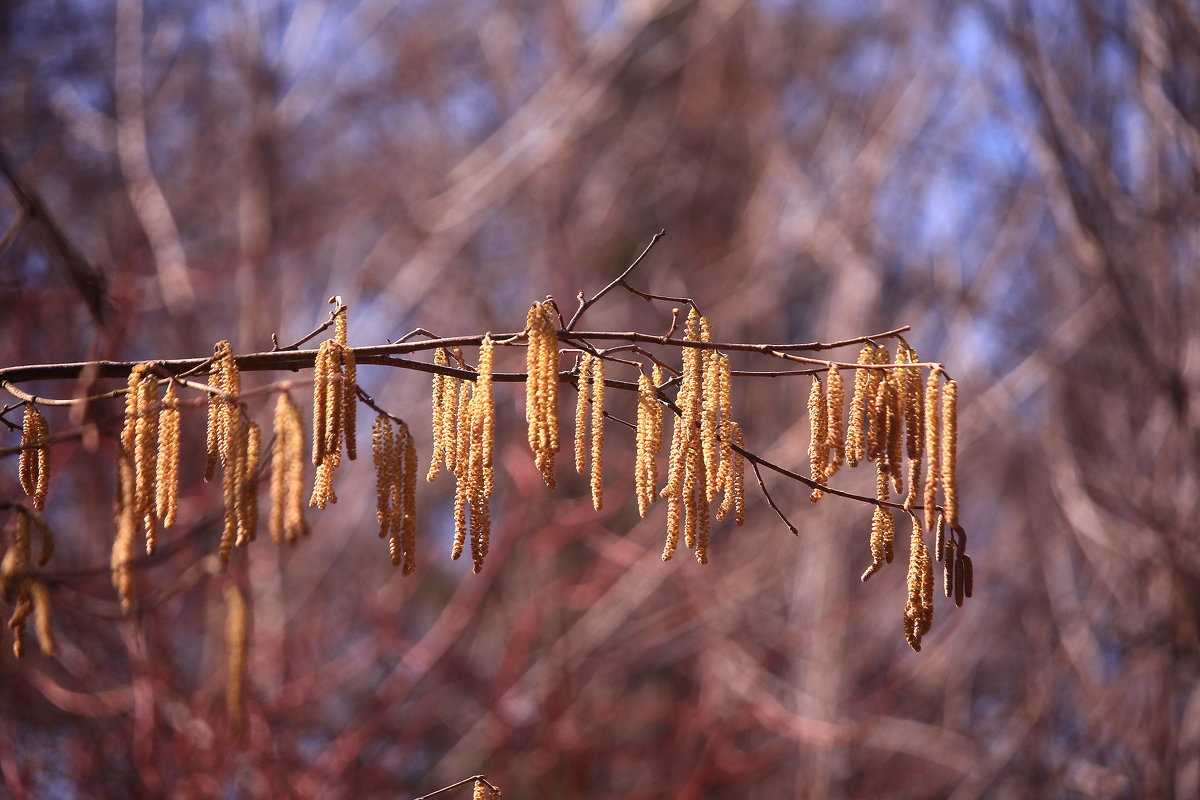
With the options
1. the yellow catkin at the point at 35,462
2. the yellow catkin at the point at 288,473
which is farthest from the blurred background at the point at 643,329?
the yellow catkin at the point at 288,473

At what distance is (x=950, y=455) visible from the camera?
1.46 meters

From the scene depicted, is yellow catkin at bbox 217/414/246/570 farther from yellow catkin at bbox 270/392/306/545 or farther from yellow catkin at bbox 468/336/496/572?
yellow catkin at bbox 468/336/496/572

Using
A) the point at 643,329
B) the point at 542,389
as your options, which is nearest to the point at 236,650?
the point at 542,389

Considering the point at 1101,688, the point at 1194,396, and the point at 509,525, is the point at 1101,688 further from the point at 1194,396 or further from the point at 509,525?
the point at 509,525

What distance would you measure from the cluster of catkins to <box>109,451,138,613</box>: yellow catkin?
85 cm

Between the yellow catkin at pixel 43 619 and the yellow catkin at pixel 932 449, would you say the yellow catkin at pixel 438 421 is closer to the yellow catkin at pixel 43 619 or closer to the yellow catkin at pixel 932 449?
the yellow catkin at pixel 43 619

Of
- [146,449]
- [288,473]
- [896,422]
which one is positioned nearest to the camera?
[288,473]

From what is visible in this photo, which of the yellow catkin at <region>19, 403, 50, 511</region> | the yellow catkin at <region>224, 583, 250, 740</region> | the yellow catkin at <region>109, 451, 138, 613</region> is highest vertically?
the yellow catkin at <region>19, 403, 50, 511</region>

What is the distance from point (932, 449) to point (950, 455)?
0.03 meters

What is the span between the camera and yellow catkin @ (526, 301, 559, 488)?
4.81 feet

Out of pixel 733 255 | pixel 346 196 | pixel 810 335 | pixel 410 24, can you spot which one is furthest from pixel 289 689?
pixel 410 24

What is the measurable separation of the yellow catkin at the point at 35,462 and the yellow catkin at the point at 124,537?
0.41 m

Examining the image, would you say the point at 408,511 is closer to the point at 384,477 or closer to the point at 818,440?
the point at 384,477

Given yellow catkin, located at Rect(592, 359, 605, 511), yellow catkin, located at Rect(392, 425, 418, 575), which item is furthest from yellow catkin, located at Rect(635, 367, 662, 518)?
yellow catkin, located at Rect(392, 425, 418, 575)
